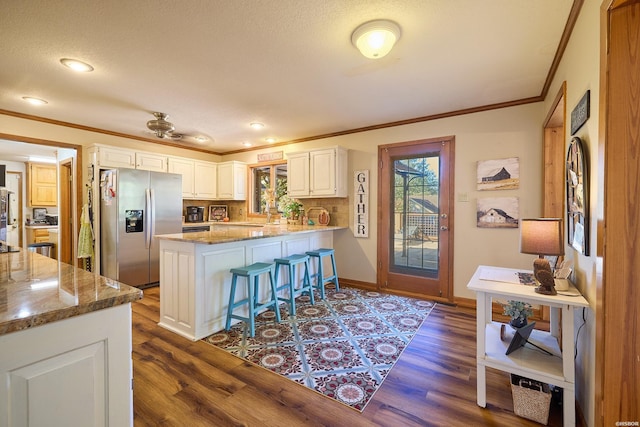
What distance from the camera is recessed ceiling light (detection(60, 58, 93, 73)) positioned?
7.70 feet

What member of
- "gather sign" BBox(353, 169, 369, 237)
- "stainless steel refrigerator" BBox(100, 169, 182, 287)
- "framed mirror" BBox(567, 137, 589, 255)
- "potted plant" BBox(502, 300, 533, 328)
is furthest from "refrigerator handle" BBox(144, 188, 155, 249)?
"framed mirror" BBox(567, 137, 589, 255)

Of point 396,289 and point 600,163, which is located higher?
point 600,163

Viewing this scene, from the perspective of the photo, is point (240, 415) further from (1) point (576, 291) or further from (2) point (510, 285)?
(1) point (576, 291)

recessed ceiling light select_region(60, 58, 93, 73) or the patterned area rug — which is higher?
recessed ceiling light select_region(60, 58, 93, 73)

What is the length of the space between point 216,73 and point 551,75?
3092mm

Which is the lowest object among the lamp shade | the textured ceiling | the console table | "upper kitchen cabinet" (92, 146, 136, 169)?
the console table

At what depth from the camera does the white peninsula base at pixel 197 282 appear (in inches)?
103

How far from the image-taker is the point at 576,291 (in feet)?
5.51

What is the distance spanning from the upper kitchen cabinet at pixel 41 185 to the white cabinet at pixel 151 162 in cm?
311

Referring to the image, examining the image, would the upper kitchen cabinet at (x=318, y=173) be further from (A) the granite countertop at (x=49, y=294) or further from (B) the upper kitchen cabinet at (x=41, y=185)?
(B) the upper kitchen cabinet at (x=41, y=185)

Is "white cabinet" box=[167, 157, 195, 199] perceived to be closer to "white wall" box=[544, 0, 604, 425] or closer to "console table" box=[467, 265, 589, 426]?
"console table" box=[467, 265, 589, 426]

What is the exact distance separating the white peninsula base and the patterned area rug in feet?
0.68

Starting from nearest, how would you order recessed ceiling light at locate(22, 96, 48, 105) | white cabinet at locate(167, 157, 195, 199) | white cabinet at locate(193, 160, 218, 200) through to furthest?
recessed ceiling light at locate(22, 96, 48, 105) → white cabinet at locate(167, 157, 195, 199) → white cabinet at locate(193, 160, 218, 200)

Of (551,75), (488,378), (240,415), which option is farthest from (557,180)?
(240,415)
